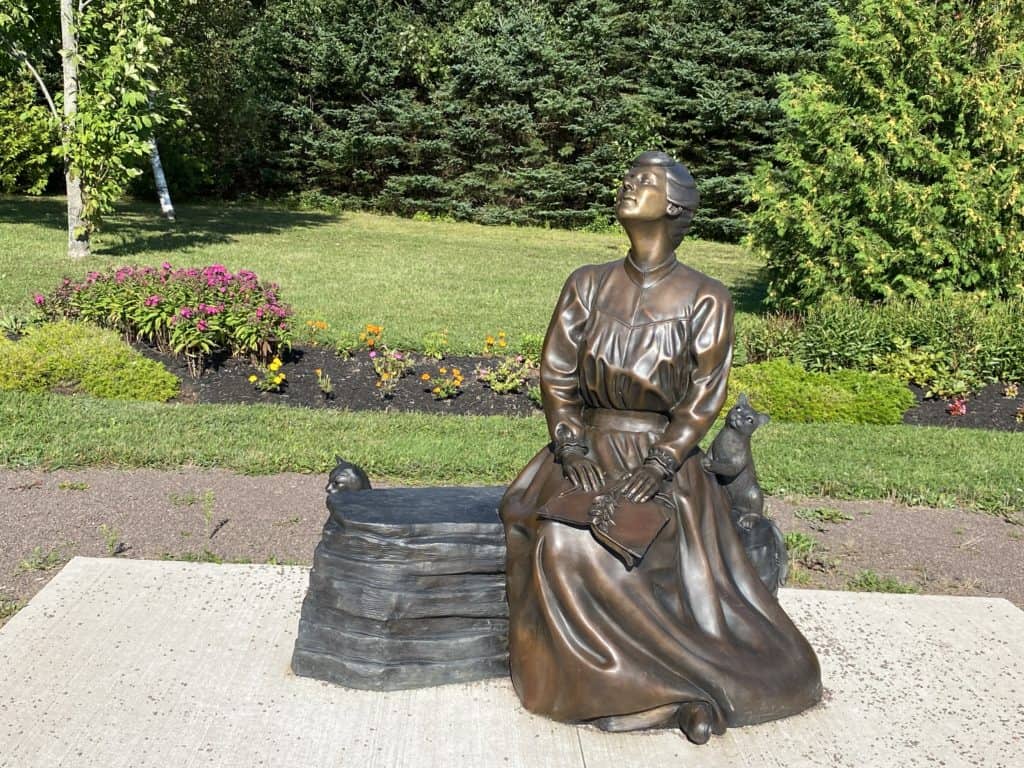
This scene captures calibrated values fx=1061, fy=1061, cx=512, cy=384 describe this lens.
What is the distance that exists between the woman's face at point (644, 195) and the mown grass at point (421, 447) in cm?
343

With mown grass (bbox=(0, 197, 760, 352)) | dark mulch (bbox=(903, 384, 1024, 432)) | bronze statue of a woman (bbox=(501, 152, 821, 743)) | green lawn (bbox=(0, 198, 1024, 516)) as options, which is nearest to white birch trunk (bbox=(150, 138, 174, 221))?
mown grass (bbox=(0, 197, 760, 352))

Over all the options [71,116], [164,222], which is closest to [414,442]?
[71,116]

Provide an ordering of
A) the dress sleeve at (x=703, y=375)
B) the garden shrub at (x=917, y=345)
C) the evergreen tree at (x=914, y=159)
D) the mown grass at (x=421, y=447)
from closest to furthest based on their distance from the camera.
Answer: the dress sleeve at (x=703, y=375), the mown grass at (x=421, y=447), the garden shrub at (x=917, y=345), the evergreen tree at (x=914, y=159)

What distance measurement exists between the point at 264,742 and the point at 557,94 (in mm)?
23541

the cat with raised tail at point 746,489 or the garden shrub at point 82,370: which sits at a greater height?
the cat with raised tail at point 746,489

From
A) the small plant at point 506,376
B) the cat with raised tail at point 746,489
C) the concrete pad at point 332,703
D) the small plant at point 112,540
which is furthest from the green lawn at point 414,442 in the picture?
the cat with raised tail at point 746,489

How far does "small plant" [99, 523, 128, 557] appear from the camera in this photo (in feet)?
18.4

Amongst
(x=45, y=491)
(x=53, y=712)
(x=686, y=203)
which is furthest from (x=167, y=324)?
(x=686, y=203)

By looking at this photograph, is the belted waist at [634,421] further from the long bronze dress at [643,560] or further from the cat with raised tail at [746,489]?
the cat with raised tail at [746,489]

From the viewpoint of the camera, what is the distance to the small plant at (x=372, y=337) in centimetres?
1019

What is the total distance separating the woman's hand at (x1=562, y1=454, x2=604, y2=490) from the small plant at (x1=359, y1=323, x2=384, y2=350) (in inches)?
258

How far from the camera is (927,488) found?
7082 millimetres

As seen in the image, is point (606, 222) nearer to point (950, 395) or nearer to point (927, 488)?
point (950, 395)

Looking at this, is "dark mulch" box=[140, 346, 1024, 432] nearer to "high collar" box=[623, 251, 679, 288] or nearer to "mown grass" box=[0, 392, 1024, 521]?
"mown grass" box=[0, 392, 1024, 521]
